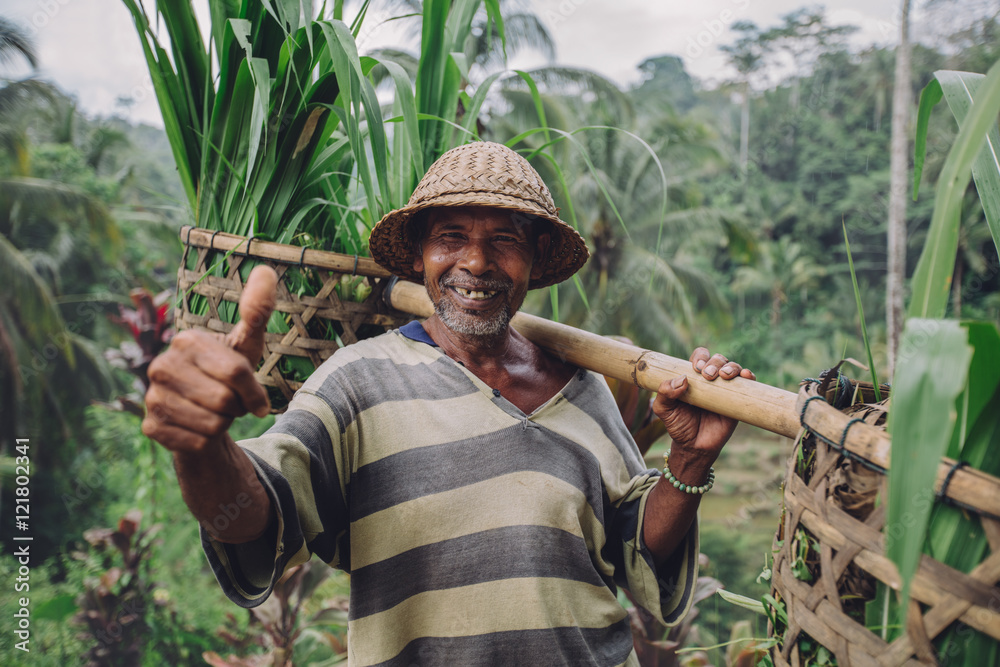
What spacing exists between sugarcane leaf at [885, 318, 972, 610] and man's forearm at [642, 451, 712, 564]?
699 mm

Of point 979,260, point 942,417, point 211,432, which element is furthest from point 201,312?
point 979,260

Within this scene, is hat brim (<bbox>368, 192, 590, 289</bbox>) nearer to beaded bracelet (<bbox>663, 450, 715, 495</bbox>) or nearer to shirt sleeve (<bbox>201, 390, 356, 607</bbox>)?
shirt sleeve (<bbox>201, 390, 356, 607</bbox>)

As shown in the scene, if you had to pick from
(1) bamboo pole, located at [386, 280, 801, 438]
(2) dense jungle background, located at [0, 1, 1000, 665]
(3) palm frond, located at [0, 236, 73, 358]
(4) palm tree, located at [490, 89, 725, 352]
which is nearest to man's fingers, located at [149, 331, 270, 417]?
(1) bamboo pole, located at [386, 280, 801, 438]

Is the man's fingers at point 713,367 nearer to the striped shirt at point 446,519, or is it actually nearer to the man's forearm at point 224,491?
the striped shirt at point 446,519

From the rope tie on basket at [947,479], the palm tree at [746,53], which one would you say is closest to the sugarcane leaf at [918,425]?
the rope tie on basket at [947,479]

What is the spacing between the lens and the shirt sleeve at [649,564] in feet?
4.60

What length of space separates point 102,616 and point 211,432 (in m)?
4.71

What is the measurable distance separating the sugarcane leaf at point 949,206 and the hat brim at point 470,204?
77 centimetres

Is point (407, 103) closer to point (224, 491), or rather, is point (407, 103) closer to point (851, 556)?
point (224, 491)

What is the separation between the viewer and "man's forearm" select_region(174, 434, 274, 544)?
81 cm

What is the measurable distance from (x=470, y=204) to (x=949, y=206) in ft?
2.74

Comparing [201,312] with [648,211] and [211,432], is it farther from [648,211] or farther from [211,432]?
[648,211]

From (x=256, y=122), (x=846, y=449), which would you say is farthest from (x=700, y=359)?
(x=256, y=122)

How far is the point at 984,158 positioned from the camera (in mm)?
760
